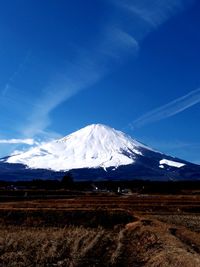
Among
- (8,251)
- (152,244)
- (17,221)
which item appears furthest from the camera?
(17,221)

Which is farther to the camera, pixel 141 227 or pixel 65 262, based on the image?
pixel 141 227

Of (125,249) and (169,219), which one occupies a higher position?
(169,219)

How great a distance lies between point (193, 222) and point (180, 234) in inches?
336

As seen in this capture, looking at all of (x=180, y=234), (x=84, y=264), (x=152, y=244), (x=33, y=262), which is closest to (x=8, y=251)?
(x=33, y=262)

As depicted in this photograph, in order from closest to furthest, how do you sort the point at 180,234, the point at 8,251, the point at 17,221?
the point at 8,251 < the point at 180,234 < the point at 17,221

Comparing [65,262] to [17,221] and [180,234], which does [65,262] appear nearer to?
[180,234]

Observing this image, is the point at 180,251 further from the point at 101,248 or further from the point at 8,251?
the point at 8,251

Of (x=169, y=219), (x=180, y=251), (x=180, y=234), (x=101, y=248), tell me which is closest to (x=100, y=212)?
(x=169, y=219)

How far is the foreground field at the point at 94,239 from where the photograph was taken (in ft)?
83.3

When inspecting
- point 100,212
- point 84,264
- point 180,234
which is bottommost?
point 84,264

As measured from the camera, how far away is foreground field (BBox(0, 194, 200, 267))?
25392 millimetres

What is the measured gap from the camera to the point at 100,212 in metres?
45.1

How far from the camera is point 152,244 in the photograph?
30250 mm

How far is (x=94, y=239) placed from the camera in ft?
107
